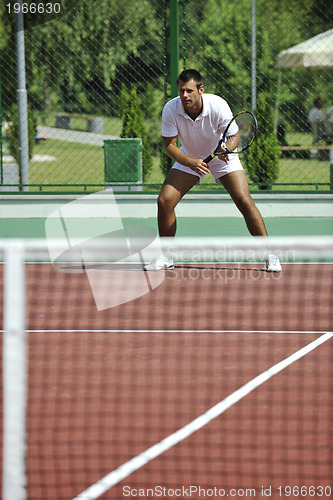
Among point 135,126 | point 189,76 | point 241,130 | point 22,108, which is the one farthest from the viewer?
point 135,126

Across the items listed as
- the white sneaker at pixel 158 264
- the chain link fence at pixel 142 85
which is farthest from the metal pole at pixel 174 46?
the white sneaker at pixel 158 264

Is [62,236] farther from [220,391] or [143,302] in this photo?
[220,391]

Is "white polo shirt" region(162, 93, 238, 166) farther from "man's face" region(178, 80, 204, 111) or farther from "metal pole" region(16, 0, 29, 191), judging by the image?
"metal pole" region(16, 0, 29, 191)

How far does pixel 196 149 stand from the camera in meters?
7.20

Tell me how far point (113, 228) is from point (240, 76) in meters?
11.9

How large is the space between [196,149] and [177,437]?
→ 388 cm

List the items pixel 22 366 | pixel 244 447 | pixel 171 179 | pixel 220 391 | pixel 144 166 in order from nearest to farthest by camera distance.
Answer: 1. pixel 22 366
2. pixel 244 447
3. pixel 220 391
4. pixel 171 179
5. pixel 144 166

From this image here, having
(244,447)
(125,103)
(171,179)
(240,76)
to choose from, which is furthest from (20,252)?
(240,76)

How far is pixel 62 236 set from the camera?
9.36 metres

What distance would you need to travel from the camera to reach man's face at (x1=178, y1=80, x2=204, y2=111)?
22.5ft

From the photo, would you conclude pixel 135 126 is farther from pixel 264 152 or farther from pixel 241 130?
pixel 241 130

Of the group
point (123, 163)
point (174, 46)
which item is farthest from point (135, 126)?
point (174, 46)

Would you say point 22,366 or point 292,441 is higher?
point 22,366

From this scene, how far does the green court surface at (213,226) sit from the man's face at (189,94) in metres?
2.51
